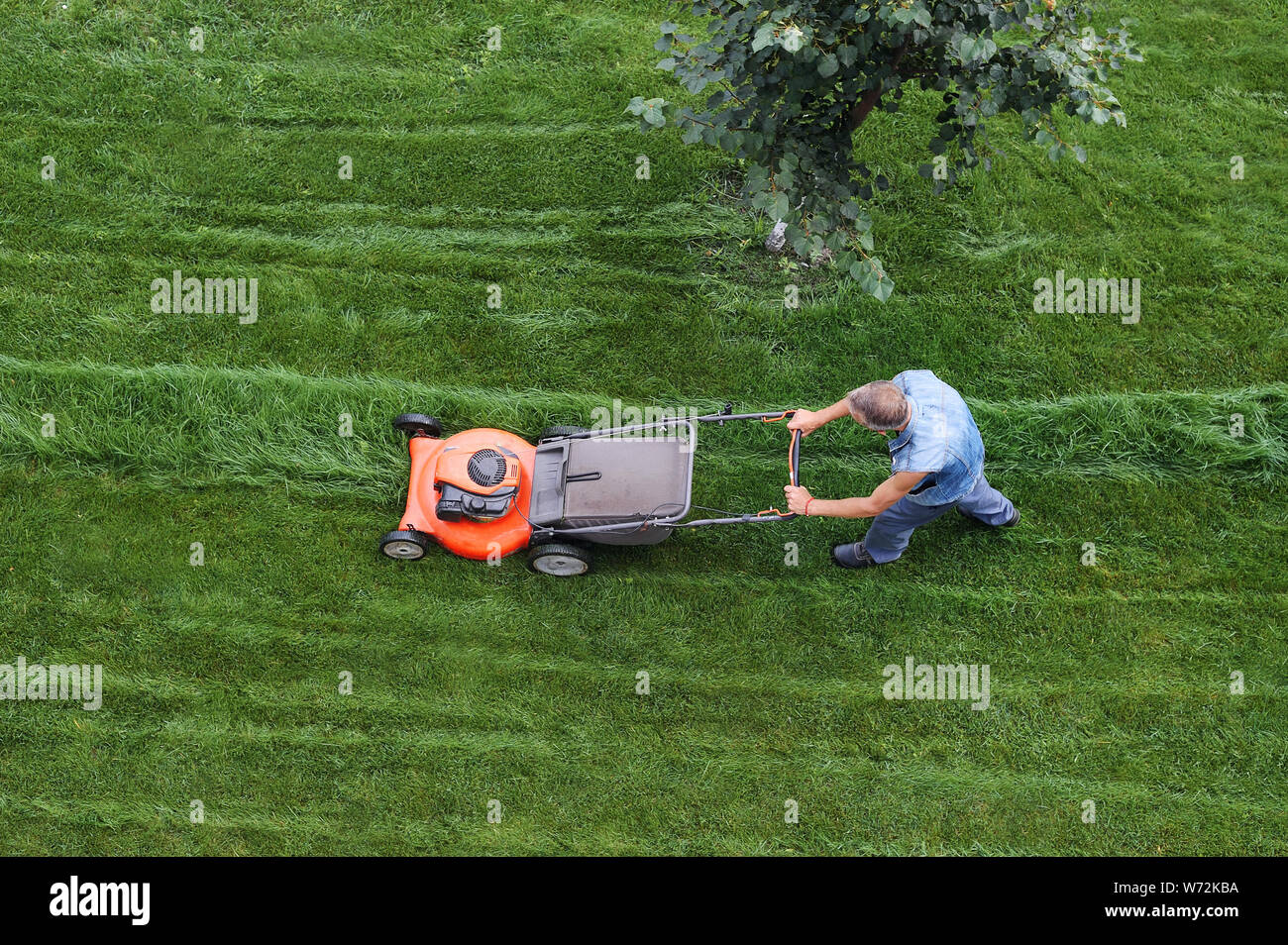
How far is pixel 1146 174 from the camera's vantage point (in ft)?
20.3

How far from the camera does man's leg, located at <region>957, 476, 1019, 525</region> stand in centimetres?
507

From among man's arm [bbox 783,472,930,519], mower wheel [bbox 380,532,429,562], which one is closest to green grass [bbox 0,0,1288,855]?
mower wheel [bbox 380,532,429,562]

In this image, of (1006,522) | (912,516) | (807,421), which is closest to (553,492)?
(807,421)

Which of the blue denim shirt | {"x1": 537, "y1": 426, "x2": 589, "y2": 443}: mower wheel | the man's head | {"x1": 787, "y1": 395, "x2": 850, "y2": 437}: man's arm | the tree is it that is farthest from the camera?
{"x1": 537, "y1": 426, "x2": 589, "y2": 443}: mower wheel

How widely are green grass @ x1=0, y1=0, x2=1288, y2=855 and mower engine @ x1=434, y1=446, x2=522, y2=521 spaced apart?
→ 711mm

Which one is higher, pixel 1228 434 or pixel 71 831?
pixel 1228 434

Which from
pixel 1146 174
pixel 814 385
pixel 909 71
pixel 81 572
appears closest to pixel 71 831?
pixel 81 572

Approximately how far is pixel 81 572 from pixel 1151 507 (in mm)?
6418

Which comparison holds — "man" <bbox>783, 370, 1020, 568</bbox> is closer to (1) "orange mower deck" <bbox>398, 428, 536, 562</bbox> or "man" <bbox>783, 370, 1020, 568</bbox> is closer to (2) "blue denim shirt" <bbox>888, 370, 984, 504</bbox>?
(2) "blue denim shirt" <bbox>888, 370, 984, 504</bbox>

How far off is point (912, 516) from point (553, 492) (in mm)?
1919

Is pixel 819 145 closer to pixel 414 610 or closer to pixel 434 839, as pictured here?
pixel 414 610

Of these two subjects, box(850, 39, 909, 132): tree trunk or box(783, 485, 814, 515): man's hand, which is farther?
box(783, 485, 814, 515): man's hand

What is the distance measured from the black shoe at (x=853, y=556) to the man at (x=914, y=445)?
21.7 inches

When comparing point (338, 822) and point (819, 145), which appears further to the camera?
point (338, 822)
